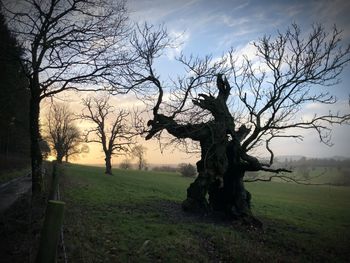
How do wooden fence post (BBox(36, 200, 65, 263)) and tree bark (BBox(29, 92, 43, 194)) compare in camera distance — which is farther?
tree bark (BBox(29, 92, 43, 194))

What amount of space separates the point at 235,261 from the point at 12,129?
32243 millimetres

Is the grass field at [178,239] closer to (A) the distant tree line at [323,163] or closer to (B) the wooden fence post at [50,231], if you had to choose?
(B) the wooden fence post at [50,231]

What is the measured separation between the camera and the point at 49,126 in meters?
64.3

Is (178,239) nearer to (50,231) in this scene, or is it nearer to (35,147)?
(50,231)

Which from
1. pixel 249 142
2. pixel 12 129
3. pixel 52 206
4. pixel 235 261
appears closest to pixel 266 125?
pixel 249 142

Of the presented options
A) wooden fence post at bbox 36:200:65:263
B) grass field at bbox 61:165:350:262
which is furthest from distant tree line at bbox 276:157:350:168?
wooden fence post at bbox 36:200:65:263

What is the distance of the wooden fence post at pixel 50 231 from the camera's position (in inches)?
130

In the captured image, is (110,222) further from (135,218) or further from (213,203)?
(213,203)

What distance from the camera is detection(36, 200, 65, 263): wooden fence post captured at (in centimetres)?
331

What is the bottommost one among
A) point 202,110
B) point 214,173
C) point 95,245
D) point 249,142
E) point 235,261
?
point 235,261

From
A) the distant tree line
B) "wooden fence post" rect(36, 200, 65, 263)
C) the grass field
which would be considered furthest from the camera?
the distant tree line

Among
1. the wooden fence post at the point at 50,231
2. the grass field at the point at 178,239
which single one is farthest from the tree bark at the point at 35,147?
the wooden fence post at the point at 50,231

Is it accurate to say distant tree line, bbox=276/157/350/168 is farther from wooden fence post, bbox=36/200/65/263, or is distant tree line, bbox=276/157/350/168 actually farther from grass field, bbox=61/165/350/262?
wooden fence post, bbox=36/200/65/263

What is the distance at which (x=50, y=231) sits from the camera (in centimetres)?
336
